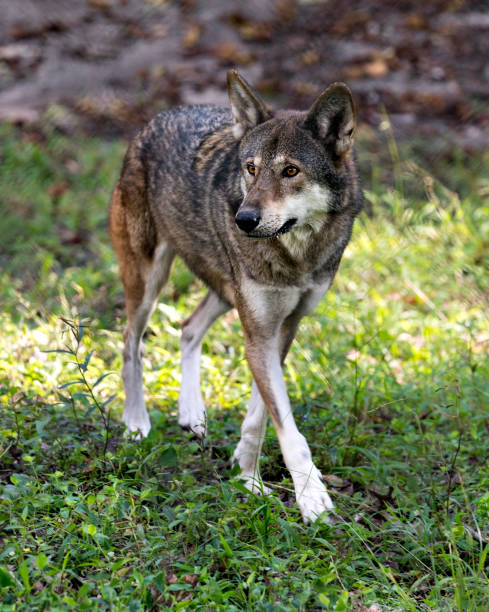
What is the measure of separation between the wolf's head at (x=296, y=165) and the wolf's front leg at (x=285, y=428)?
651mm

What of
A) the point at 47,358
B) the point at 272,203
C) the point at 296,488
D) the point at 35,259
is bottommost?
the point at 35,259

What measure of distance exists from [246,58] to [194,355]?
22.5 ft

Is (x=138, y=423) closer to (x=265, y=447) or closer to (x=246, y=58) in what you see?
(x=265, y=447)

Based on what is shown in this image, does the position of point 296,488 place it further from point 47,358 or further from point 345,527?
point 47,358

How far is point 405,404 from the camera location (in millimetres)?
4664

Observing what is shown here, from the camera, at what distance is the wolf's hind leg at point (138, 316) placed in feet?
15.6

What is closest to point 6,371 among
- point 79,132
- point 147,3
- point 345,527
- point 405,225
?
point 345,527

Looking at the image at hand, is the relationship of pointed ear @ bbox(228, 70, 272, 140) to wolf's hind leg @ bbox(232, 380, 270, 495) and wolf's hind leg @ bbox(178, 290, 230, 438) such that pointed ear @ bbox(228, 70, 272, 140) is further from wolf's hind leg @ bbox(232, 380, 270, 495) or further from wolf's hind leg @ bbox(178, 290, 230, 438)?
wolf's hind leg @ bbox(232, 380, 270, 495)

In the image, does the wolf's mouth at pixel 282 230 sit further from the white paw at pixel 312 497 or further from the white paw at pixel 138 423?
the white paw at pixel 138 423

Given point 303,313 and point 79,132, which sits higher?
point 303,313

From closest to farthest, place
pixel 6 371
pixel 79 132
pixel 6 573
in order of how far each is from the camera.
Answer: pixel 6 573
pixel 6 371
pixel 79 132

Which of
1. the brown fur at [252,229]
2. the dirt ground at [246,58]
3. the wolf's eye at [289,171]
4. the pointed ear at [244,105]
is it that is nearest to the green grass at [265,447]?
the brown fur at [252,229]

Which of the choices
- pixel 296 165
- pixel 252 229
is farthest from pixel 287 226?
pixel 296 165

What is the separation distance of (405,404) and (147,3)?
384 inches
